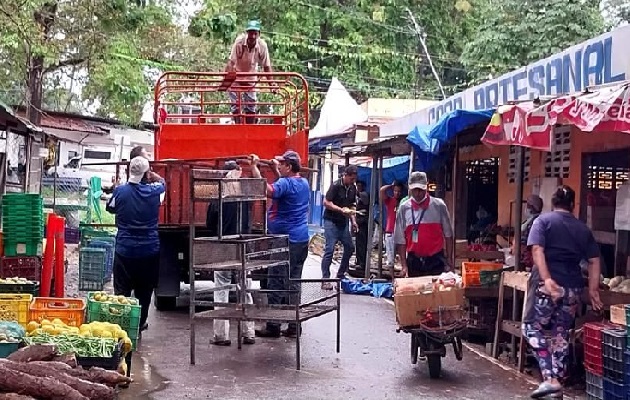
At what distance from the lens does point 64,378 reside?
628 centimetres

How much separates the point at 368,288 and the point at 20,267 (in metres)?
6.21

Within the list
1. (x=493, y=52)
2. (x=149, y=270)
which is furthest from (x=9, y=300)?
(x=493, y=52)

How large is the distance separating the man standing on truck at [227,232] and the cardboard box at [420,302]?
1751 mm

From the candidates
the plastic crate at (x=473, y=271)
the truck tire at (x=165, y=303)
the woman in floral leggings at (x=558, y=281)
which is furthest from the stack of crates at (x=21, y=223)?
the woman in floral leggings at (x=558, y=281)

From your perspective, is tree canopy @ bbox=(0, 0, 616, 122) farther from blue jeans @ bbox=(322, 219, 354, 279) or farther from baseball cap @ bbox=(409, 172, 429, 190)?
baseball cap @ bbox=(409, 172, 429, 190)

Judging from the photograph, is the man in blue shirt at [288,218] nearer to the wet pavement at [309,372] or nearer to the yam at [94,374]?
the wet pavement at [309,372]

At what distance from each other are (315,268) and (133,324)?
11.4m

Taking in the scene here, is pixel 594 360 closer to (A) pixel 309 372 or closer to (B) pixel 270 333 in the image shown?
(A) pixel 309 372

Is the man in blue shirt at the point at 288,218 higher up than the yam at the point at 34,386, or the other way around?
the man in blue shirt at the point at 288,218

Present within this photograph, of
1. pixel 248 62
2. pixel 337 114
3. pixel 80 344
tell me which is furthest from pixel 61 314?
pixel 337 114

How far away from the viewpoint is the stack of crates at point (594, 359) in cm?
735

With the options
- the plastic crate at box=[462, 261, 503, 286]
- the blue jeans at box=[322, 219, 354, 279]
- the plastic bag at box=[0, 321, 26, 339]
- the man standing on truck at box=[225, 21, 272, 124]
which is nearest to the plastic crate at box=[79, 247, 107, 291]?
the man standing on truck at box=[225, 21, 272, 124]

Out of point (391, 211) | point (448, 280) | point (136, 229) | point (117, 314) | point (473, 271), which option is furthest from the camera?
point (391, 211)

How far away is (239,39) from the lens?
13727 mm
